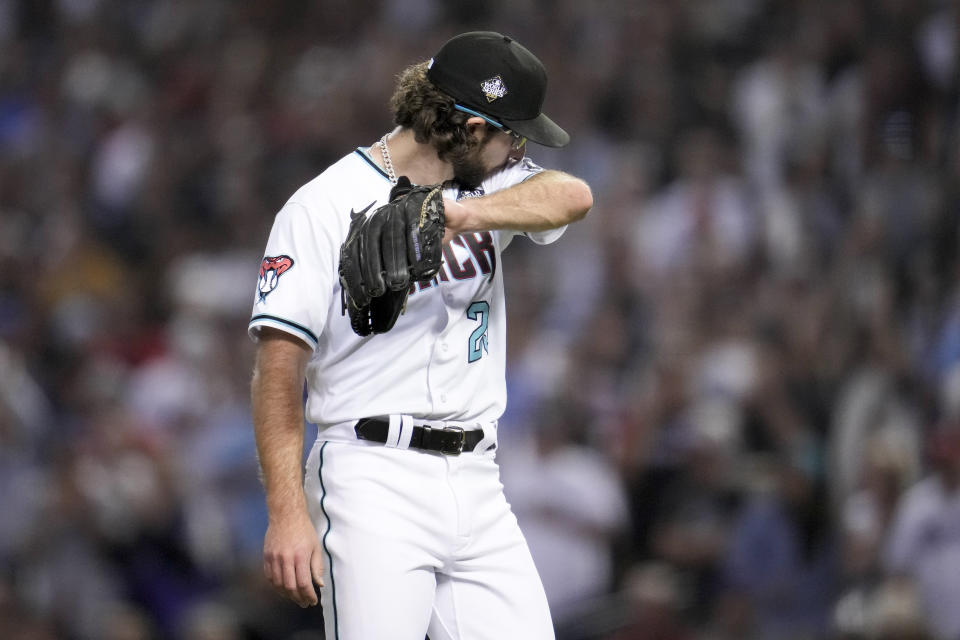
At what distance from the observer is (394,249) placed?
2.69m

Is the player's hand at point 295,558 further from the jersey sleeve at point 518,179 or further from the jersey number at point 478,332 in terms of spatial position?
the jersey sleeve at point 518,179

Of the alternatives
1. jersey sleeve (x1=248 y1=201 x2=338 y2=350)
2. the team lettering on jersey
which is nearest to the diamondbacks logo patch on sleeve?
jersey sleeve (x1=248 y1=201 x2=338 y2=350)

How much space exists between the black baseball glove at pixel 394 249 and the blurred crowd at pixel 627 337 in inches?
120

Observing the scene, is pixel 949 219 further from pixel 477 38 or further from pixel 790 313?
pixel 477 38

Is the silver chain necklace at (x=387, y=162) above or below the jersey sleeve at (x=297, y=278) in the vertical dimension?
above

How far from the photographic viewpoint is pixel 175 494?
A: 21.2 feet

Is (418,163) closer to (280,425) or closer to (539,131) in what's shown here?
(539,131)

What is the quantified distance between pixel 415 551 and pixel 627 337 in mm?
3970

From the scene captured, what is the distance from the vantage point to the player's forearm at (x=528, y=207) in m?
2.77

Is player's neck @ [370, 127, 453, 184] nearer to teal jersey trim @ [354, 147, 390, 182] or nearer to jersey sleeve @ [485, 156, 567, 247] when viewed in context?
teal jersey trim @ [354, 147, 390, 182]

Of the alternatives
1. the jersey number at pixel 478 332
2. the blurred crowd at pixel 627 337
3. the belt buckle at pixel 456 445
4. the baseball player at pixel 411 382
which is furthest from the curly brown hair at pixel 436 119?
the blurred crowd at pixel 627 337

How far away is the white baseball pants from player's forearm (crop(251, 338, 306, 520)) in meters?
0.11

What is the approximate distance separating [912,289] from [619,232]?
1.55 m

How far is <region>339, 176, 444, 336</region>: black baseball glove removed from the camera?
269 cm
